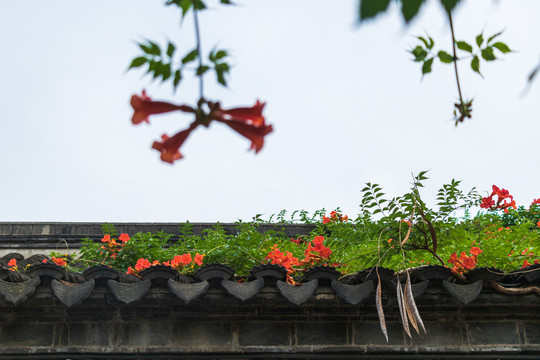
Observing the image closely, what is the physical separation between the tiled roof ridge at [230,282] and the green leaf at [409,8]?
8.66ft

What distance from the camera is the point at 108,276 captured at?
3635mm

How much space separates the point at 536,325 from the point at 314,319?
1351mm

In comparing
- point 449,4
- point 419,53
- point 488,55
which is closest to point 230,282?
point 419,53

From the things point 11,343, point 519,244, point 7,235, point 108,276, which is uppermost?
point 7,235

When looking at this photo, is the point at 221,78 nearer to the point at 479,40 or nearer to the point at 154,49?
the point at 154,49

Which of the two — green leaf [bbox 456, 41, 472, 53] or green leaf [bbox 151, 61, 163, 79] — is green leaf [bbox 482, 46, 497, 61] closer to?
green leaf [bbox 456, 41, 472, 53]

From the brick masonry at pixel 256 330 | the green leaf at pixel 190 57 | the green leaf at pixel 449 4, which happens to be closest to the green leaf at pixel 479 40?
the green leaf at pixel 449 4

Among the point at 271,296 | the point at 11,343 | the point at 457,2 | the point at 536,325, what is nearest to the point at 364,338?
the point at 271,296

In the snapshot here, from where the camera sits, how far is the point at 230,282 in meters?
3.62

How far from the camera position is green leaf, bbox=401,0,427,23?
104 cm

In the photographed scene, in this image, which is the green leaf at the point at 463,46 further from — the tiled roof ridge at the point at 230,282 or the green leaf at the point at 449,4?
the tiled roof ridge at the point at 230,282

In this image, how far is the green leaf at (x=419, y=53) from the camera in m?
1.98

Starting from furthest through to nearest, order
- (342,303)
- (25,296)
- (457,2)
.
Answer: (342,303), (25,296), (457,2)

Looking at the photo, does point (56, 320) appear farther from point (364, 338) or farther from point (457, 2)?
point (457, 2)
